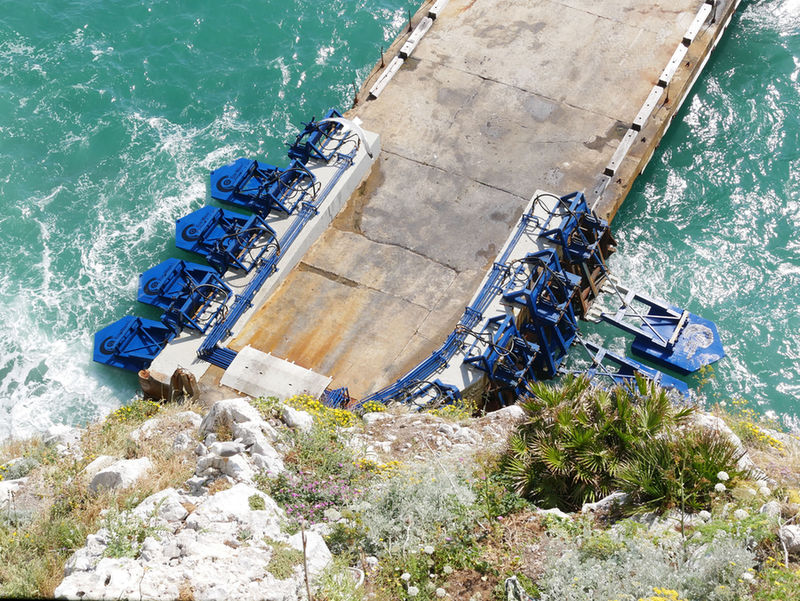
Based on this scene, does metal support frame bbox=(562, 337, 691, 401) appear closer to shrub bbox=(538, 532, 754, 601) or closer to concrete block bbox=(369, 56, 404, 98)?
concrete block bbox=(369, 56, 404, 98)

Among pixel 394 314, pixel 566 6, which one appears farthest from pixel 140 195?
pixel 566 6

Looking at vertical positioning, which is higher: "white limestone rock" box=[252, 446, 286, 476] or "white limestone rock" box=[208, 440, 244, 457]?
"white limestone rock" box=[208, 440, 244, 457]

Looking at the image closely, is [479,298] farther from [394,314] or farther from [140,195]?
[140,195]

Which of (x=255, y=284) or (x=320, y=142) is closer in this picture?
(x=255, y=284)

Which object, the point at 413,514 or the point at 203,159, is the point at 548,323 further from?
the point at 203,159

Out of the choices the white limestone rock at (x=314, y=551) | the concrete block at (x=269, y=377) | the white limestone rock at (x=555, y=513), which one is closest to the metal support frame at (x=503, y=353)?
the concrete block at (x=269, y=377)

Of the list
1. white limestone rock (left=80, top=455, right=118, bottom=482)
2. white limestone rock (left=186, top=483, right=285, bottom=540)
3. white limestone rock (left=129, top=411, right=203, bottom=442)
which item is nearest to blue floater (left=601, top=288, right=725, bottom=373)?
white limestone rock (left=129, top=411, right=203, bottom=442)

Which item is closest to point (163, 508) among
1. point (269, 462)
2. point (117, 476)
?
point (117, 476)
